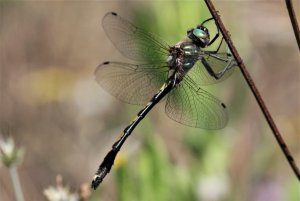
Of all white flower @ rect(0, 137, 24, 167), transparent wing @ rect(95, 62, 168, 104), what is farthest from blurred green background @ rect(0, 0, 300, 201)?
white flower @ rect(0, 137, 24, 167)

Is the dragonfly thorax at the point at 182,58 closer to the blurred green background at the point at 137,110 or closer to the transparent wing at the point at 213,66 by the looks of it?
the transparent wing at the point at 213,66

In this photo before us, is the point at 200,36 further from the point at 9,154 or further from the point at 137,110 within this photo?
the point at 137,110

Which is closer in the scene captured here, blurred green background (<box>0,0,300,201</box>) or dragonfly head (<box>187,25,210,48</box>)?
dragonfly head (<box>187,25,210,48</box>)

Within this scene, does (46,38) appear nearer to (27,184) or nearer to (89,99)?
(89,99)

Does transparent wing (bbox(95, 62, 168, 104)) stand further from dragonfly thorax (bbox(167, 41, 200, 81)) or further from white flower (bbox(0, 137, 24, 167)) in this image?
white flower (bbox(0, 137, 24, 167))

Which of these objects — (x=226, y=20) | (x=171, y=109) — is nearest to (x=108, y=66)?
(x=171, y=109)

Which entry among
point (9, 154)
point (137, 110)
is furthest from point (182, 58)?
point (137, 110)

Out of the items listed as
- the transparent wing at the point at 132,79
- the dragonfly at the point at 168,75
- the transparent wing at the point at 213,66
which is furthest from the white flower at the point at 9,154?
the transparent wing at the point at 213,66
